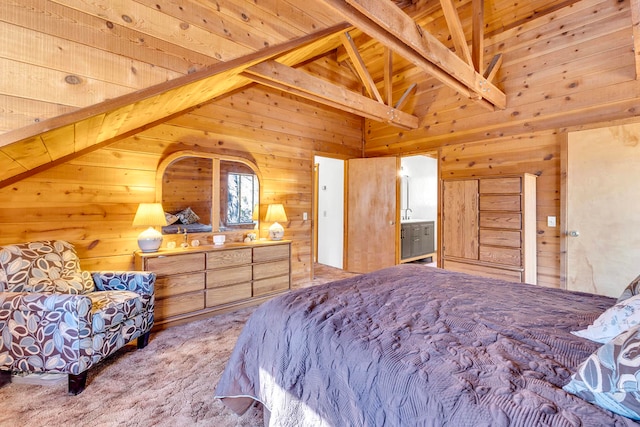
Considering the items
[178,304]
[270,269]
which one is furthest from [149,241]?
[270,269]

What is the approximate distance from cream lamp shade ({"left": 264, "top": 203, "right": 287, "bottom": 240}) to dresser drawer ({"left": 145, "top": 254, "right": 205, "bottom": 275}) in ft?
3.40

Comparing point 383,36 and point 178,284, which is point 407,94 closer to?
point 383,36

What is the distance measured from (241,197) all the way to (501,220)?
3142 millimetres

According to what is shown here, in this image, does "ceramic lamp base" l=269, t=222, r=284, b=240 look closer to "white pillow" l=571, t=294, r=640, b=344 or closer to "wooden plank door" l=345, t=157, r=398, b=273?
"wooden plank door" l=345, t=157, r=398, b=273

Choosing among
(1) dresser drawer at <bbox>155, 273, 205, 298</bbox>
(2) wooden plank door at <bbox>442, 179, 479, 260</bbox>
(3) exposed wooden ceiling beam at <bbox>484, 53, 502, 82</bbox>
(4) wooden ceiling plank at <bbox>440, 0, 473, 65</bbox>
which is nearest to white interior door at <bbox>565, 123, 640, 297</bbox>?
(2) wooden plank door at <bbox>442, 179, 479, 260</bbox>

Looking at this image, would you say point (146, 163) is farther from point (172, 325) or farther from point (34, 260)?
point (172, 325)

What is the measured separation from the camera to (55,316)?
181 centimetres

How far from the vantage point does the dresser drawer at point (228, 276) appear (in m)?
3.11

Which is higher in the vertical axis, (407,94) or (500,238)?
(407,94)

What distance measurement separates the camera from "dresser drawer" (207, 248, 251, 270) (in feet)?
10.2

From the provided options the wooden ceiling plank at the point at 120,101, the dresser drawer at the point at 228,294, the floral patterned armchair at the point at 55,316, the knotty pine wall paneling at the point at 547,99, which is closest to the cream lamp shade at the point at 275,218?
the dresser drawer at the point at 228,294

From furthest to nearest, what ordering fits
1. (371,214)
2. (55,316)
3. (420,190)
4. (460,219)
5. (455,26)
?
(420,190) < (371,214) < (460,219) < (455,26) < (55,316)

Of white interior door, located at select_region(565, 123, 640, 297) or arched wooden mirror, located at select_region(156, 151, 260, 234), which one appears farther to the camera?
arched wooden mirror, located at select_region(156, 151, 260, 234)

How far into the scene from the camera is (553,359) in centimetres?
98
